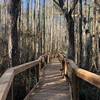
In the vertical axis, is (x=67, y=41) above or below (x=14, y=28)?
below

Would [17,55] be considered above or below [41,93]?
above

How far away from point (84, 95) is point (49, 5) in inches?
2542

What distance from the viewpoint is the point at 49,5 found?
247ft

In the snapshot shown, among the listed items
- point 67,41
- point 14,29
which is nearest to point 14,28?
point 14,29

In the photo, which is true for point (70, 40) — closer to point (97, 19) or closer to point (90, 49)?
point (97, 19)

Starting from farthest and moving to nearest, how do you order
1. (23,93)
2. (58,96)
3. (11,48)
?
(11,48) < (58,96) < (23,93)

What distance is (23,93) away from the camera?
1000cm

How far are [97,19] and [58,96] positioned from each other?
20.5 meters

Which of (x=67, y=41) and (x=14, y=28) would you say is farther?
(x=67, y=41)

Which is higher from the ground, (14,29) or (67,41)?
(14,29)

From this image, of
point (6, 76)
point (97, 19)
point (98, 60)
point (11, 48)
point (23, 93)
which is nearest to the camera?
point (6, 76)

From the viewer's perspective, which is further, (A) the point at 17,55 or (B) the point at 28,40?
(B) the point at 28,40

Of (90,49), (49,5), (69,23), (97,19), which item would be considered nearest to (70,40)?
(69,23)

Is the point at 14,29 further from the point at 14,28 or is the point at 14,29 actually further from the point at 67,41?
the point at 67,41
